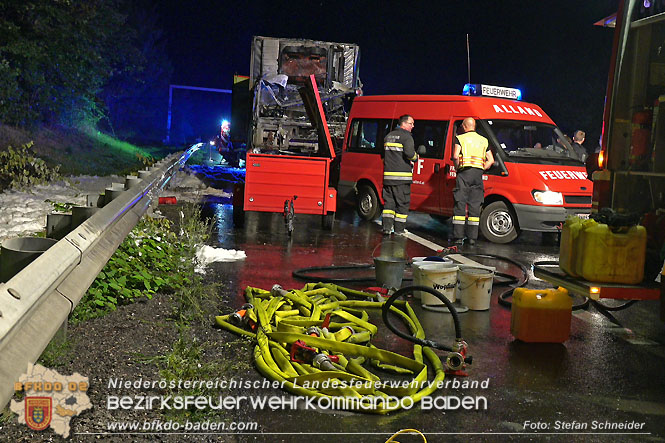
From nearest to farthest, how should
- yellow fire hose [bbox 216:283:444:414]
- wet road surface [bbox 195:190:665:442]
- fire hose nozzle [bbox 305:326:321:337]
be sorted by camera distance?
wet road surface [bbox 195:190:665:442] → yellow fire hose [bbox 216:283:444:414] → fire hose nozzle [bbox 305:326:321:337]

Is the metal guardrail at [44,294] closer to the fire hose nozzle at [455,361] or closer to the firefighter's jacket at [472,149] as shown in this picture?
the fire hose nozzle at [455,361]

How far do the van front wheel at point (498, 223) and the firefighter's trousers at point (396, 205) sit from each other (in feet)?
4.18

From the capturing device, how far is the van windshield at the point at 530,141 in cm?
1259

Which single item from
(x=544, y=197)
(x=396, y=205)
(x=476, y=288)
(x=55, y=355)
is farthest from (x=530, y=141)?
(x=55, y=355)

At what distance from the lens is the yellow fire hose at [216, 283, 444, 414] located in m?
4.50

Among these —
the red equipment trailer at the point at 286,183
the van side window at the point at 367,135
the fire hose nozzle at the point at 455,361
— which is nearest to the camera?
the fire hose nozzle at the point at 455,361

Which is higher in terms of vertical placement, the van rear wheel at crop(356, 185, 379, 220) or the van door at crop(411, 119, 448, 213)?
the van door at crop(411, 119, 448, 213)

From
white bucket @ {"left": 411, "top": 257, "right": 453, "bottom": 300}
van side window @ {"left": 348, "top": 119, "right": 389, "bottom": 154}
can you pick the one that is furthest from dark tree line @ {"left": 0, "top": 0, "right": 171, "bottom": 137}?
white bucket @ {"left": 411, "top": 257, "right": 453, "bottom": 300}

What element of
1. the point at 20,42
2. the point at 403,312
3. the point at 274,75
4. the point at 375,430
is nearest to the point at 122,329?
the point at 375,430

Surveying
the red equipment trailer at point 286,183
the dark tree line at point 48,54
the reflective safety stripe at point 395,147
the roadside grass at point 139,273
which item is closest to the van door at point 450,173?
the reflective safety stripe at point 395,147

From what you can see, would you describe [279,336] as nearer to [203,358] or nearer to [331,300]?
[203,358]

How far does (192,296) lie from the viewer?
6227 millimetres

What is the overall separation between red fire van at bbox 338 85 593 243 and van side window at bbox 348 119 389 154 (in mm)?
19

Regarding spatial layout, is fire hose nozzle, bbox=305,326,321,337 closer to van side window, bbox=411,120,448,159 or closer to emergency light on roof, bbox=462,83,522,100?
van side window, bbox=411,120,448,159
